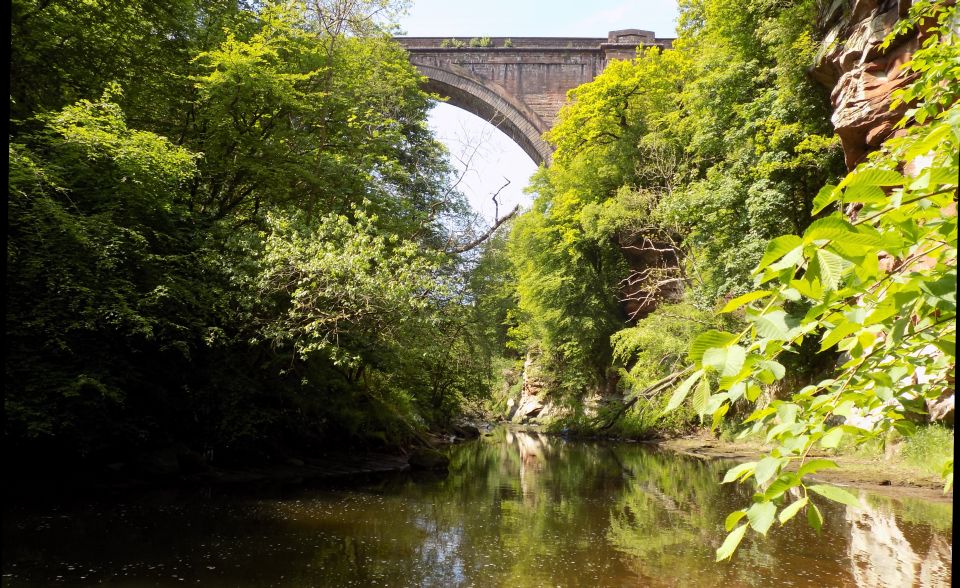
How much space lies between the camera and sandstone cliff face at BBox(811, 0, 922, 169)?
1273cm

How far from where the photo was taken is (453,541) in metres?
8.02

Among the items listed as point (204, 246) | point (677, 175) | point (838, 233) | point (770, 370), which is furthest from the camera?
point (677, 175)

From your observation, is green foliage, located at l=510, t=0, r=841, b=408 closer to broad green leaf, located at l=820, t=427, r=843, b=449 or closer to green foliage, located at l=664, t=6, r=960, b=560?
green foliage, located at l=664, t=6, r=960, b=560

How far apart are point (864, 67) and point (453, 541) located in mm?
11905

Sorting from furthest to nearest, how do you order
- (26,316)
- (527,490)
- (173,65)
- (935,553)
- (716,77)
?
1. (716,77)
2. (173,65)
3. (527,490)
4. (26,316)
5. (935,553)

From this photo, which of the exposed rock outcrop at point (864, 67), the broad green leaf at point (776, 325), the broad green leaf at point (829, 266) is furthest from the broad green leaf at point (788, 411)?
the exposed rock outcrop at point (864, 67)

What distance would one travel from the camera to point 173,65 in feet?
44.3

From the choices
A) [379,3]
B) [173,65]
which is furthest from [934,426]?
[173,65]

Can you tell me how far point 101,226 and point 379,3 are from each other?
7437 millimetres

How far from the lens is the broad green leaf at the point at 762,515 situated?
1.20 metres

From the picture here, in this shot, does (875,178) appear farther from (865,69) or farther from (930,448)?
(865,69)

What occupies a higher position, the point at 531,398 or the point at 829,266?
the point at 531,398

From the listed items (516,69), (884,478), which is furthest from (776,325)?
(516,69)

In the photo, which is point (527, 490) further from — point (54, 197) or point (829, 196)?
point (829, 196)
